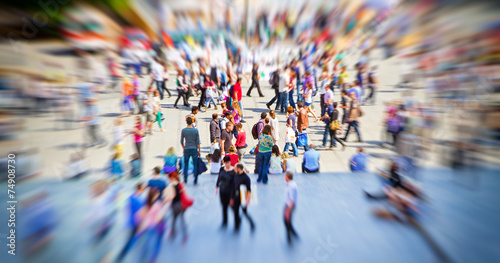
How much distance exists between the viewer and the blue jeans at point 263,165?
20.4 feet

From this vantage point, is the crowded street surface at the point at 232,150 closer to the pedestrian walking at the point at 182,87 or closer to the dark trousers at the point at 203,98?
the pedestrian walking at the point at 182,87

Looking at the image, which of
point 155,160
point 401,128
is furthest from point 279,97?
point 155,160

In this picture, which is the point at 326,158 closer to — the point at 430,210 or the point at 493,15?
the point at 430,210

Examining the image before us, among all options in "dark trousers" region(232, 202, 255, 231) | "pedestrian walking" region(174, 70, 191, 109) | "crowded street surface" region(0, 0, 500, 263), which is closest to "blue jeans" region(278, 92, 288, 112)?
"crowded street surface" region(0, 0, 500, 263)

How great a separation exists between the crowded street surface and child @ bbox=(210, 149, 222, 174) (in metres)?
0.03

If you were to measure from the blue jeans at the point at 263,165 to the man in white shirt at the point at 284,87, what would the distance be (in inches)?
→ 102

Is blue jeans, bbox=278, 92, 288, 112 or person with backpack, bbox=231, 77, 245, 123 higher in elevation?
person with backpack, bbox=231, 77, 245, 123

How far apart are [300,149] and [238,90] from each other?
7.25 feet

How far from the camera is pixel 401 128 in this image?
7.29 metres

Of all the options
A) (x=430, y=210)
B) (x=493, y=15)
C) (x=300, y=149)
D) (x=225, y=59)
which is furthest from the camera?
(x=300, y=149)

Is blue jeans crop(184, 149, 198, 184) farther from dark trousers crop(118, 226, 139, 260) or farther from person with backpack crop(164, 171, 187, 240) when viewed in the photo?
dark trousers crop(118, 226, 139, 260)

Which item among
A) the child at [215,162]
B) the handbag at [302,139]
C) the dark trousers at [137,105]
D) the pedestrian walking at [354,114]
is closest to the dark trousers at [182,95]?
the dark trousers at [137,105]

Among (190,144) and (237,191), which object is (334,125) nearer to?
(190,144)

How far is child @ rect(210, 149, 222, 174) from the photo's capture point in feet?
21.6
